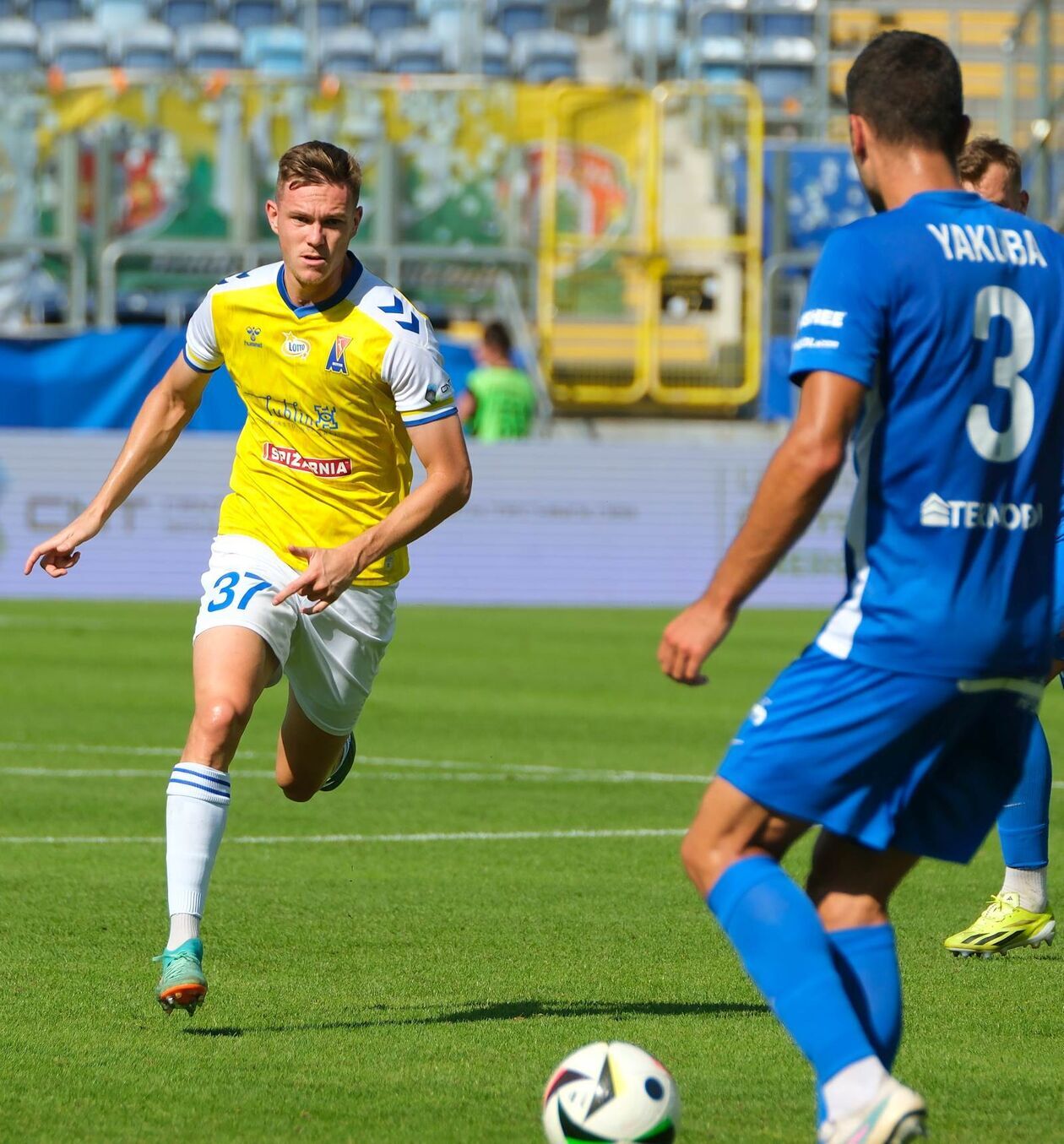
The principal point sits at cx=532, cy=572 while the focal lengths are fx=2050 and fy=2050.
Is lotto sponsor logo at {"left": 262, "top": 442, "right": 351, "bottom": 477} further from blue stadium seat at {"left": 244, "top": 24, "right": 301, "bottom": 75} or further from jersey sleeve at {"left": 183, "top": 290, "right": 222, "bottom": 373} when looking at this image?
blue stadium seat at {"left": 244, "top": 24, "right": 301, "bottom": 75}

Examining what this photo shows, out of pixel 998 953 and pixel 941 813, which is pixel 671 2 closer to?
pixel 998 953

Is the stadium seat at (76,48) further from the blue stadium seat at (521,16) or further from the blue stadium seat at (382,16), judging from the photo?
the blue stadium seat at (521,16)

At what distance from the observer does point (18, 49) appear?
27031 mm

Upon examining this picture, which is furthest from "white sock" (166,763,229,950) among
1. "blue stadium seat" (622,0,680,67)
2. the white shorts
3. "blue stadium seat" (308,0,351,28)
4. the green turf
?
"blue stadium seat" (308,0,351,28)

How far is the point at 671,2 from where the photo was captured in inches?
1096

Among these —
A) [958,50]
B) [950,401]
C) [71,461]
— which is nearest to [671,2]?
[958,50]

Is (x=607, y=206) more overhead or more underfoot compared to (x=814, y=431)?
more underfoot

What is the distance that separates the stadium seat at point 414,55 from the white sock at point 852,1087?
24.9 m

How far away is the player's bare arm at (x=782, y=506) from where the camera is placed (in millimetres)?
3398

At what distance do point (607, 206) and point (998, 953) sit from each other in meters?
19.0

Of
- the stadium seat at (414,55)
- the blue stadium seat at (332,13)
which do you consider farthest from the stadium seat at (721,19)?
the blue stadium seat at (332,13)

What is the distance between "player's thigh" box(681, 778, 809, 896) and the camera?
3.58 metres

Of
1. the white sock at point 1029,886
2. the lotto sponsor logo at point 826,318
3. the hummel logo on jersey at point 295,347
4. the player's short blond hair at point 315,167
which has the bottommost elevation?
the white sock at point 1029,886

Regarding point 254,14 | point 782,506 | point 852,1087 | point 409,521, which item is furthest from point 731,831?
point 254,14
